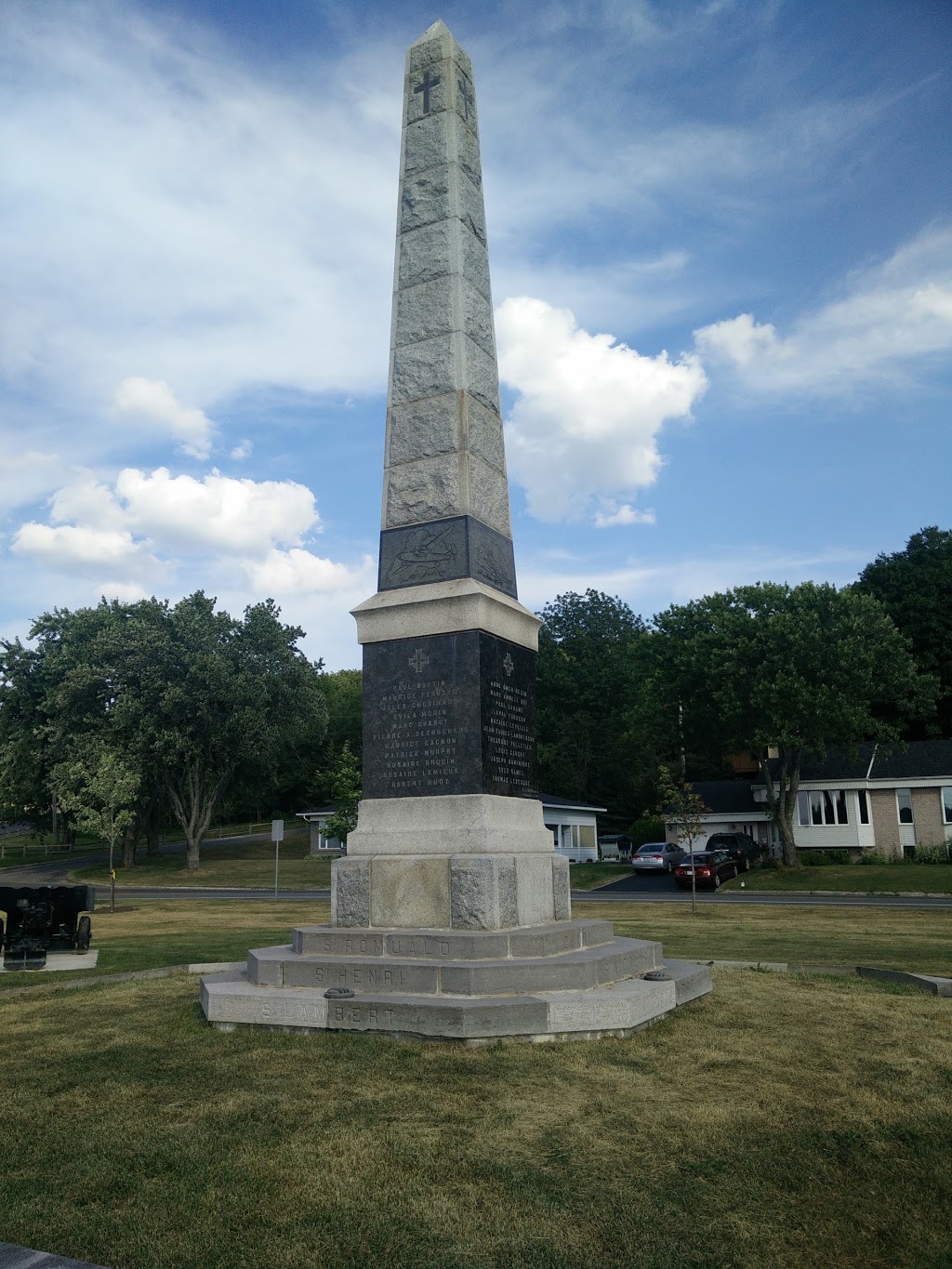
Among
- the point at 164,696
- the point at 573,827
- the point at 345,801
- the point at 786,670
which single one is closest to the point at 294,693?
the point at 164,696

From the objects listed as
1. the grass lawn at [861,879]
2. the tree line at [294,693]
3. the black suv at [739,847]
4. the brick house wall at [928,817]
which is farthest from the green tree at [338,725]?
the brick house wall at [928,817]

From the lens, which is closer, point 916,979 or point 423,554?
point 916,979

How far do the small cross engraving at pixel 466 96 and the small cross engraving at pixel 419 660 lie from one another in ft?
22.5

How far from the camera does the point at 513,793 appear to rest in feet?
31.5

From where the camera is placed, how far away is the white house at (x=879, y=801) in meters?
42.0

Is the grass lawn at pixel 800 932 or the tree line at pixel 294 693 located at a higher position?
the tree line at pixel 294 693

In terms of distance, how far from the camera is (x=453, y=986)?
24.1 feet

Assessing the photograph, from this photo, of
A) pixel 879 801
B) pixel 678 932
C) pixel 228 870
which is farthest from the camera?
pixel 228 870

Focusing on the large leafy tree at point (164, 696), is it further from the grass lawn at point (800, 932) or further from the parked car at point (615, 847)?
the grass lawn at point (800, 932)

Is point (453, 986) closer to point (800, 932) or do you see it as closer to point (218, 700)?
point (800, 932)

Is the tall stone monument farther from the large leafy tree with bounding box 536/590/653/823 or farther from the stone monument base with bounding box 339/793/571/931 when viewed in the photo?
the large leafy tree with bounding box 536/590/653/823

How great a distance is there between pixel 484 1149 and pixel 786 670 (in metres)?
34.7

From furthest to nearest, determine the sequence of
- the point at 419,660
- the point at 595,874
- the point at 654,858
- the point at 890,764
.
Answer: the point at 890,764 → the point at 595,874 → the point at 654,858 → the point at 419,660

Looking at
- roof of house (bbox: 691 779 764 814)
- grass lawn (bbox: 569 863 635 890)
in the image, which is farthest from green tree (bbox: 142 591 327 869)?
roof of house (bbox: 691 779 764 814)
